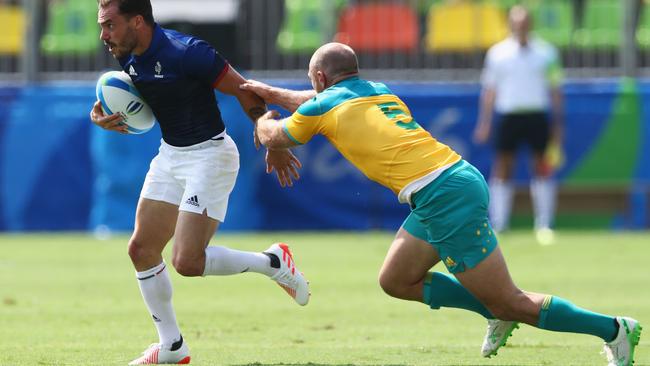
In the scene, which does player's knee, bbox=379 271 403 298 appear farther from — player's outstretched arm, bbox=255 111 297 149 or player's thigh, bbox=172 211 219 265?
player's thigh, bbox=172 211 219 265

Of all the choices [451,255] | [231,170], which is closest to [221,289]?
[231,170]

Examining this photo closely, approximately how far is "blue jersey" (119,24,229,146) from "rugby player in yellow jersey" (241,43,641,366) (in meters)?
0.64

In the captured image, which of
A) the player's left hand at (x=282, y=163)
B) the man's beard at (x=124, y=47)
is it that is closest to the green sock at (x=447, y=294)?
the player's left hand at (x=282, y=163)

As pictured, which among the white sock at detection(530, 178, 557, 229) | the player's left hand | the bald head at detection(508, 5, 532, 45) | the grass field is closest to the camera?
the player's left hand

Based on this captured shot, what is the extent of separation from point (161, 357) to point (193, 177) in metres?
1.04

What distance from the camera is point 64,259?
543 inches

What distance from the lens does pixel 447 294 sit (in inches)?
288

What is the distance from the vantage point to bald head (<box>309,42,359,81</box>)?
7.12m

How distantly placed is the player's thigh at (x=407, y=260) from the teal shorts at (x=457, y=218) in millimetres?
224

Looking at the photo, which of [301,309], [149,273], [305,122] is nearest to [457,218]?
[305,122]

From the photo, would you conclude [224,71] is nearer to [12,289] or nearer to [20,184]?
[12,289]

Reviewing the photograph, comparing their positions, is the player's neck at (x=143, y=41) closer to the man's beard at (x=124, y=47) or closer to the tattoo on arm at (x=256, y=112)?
the man's beard at (x=124, y=47)

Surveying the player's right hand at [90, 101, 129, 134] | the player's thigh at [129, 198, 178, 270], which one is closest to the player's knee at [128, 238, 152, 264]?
the player's thigh at [129, 198, 178, 270]

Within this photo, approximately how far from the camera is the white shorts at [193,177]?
7523 mm
